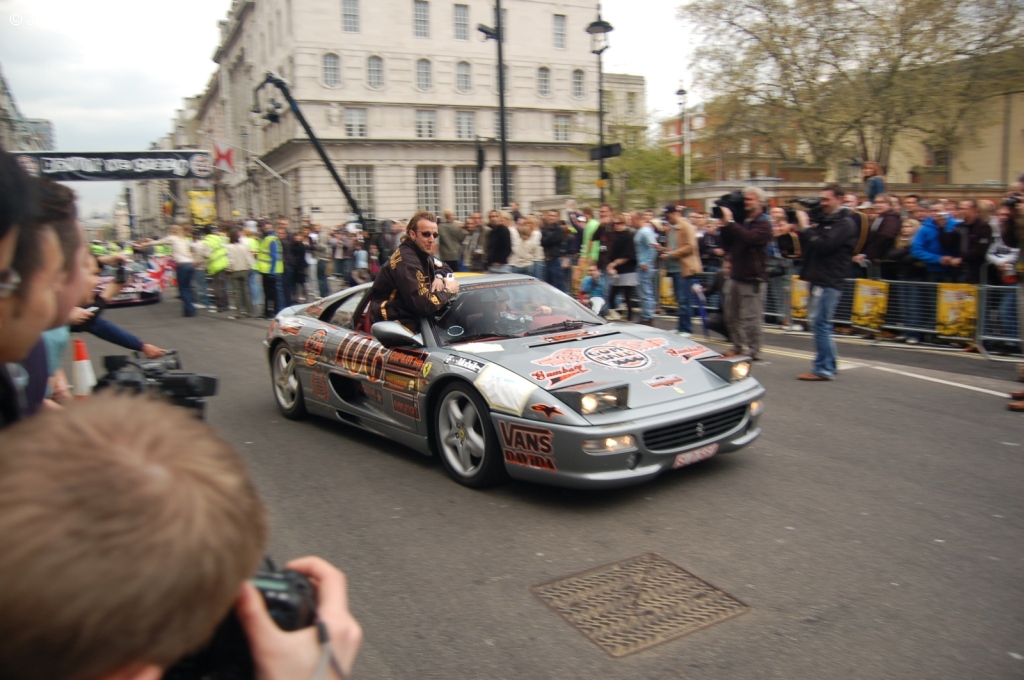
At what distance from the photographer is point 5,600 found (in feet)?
2.78

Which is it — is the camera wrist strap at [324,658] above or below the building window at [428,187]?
below

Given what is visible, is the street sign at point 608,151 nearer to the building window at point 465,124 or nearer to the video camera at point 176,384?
the video camera at point 176,384

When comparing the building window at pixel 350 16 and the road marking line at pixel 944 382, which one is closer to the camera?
the road marking line at pixel 944 382

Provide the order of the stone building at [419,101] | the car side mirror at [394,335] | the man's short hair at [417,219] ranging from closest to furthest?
1. the car side mirror at [394,335]
2. the man's short hair at [417,219]
3. the stone building at [419,101]

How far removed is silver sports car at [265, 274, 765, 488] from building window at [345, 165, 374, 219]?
158 ft

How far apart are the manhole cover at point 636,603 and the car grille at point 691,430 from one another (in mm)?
848

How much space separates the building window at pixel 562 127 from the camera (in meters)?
59.6

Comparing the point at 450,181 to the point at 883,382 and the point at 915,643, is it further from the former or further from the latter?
the point at 915,643

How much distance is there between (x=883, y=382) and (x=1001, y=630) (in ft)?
17.1

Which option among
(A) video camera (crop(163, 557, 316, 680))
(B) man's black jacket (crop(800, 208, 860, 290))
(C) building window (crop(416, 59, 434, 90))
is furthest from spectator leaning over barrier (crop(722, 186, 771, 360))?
(C) building window (crop(416, 59, 434, 90))

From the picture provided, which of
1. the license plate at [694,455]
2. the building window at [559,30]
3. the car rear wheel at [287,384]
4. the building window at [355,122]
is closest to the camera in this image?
the license plate at [694,455]

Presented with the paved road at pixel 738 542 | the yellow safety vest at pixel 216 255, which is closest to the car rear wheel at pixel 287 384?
the paved road at pixel 738 542

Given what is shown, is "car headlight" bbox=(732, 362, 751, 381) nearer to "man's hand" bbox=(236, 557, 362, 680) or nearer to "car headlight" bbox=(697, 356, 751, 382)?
"car headlight" bbox=(697, 356, 751, 382)

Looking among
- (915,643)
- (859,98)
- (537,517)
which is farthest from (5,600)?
(859,98)
